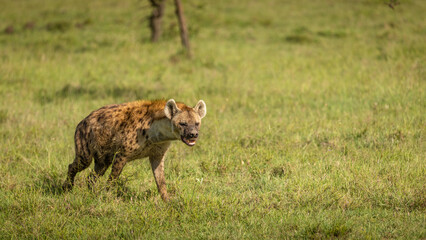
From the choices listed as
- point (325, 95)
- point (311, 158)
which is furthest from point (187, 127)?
point (325, 95)

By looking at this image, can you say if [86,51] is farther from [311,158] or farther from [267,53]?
[311,158]

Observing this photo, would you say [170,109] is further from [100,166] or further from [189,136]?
[100,166]

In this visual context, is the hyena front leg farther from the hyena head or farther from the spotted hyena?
the hyena head

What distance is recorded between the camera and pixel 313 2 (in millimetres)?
21188

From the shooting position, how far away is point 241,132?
6727 millimetres

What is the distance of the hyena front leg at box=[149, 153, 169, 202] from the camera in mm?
4832

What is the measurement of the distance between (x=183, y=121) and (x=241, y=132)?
2.14 metres

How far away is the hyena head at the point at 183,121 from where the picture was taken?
15.2 ft

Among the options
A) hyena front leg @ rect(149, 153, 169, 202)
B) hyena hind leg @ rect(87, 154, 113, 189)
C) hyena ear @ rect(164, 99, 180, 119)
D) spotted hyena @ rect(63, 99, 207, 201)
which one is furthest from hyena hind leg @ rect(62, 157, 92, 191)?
hyena ear @ rect(164, 99, 180, 119)

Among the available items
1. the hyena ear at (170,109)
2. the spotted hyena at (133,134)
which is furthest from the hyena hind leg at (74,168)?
the hyena ear at (170,109)

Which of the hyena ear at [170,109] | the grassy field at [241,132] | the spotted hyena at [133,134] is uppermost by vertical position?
the hyena ear at [170,109]

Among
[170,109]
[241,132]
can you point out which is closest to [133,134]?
[170,109]

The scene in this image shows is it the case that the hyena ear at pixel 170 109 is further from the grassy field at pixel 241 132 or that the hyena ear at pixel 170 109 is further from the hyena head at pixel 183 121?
the grassy field at pixel 241 132

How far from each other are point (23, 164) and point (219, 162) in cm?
218
